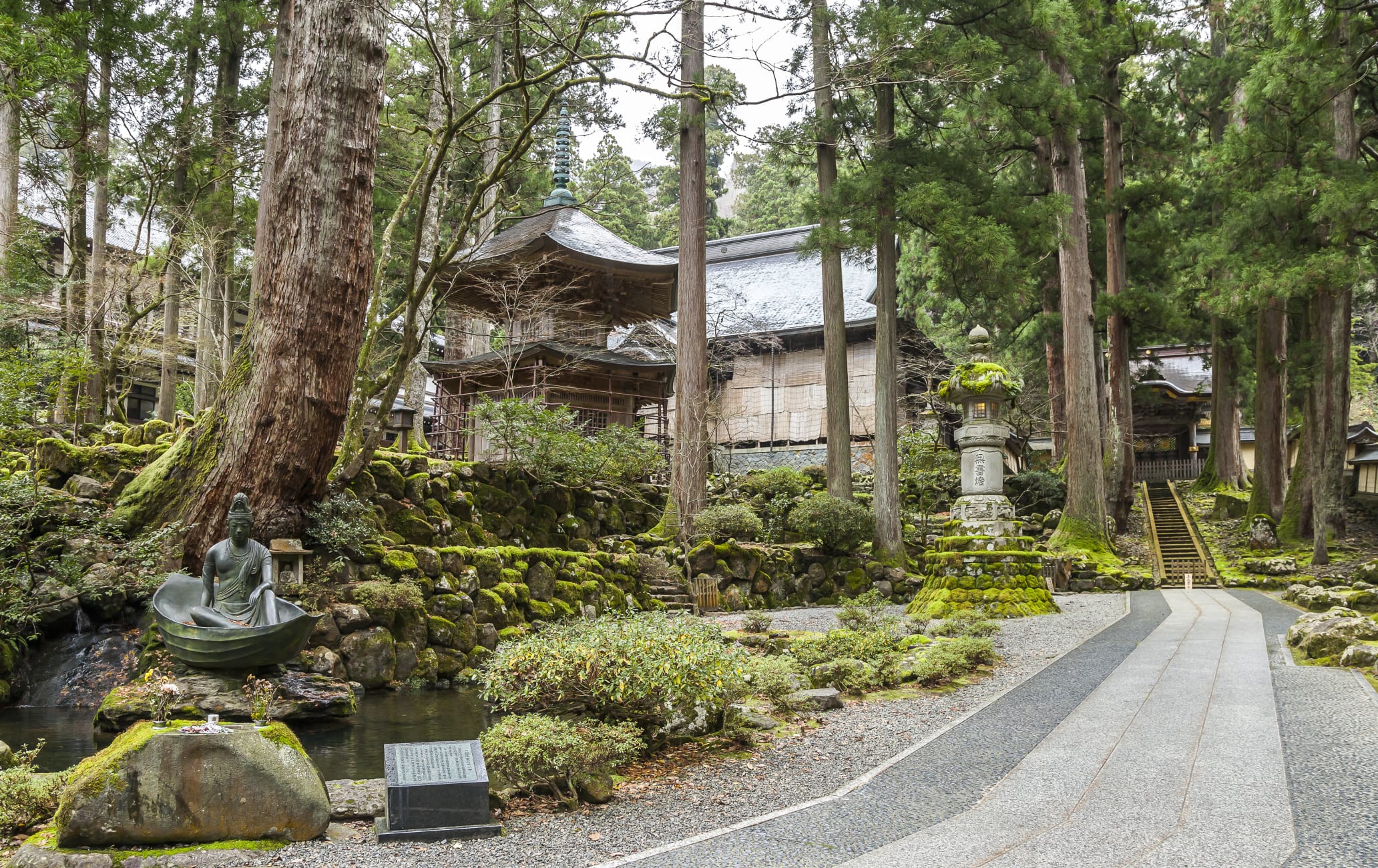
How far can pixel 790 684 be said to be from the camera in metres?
7.20

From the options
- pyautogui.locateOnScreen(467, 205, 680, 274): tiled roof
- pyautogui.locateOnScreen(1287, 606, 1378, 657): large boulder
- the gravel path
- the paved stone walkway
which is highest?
pyautogui.locateOnScreen(467, 205, 680, 274): tiled roof

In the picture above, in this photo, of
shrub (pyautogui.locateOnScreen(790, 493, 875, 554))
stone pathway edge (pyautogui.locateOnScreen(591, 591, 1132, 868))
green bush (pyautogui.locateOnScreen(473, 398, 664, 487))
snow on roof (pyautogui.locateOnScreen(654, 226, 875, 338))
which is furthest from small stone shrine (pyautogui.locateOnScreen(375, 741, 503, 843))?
snow on roof (pyautogui.locateOnScreen(654, 226, 875, 338))

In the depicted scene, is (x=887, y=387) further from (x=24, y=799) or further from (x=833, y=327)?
(x=24, y=799)

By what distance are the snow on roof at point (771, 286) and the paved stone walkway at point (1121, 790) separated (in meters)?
18.1

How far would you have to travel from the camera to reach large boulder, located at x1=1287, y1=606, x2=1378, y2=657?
7.76 meters

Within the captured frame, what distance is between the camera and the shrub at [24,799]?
4.25 meters

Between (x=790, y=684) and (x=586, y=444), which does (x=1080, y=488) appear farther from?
(x=790, y=684)

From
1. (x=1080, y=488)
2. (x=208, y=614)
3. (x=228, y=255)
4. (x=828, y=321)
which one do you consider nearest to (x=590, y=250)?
(x=828, y=321)

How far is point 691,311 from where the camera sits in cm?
1727

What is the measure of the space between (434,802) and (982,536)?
10.8 metres

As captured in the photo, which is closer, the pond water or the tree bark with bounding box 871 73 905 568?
the pond water

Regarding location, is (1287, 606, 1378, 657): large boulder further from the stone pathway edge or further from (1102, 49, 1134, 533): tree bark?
(1102, 49, 1134, 533): tree bark

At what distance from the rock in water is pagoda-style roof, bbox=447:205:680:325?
48.7ft

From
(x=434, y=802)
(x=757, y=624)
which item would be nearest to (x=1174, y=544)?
(x=757, y=624)
